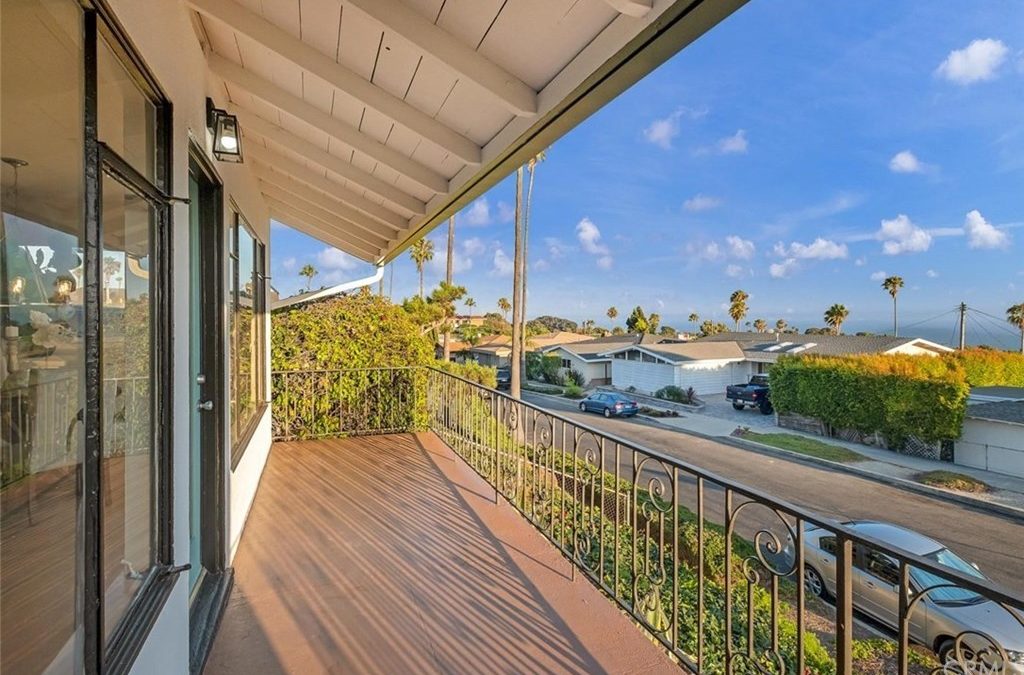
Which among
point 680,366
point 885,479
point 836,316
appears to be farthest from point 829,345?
point 885,479

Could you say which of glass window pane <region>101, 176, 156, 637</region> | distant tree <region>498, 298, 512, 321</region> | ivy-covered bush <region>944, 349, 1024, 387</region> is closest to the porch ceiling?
glass window pane <region>101, 176, 156, 637</region>

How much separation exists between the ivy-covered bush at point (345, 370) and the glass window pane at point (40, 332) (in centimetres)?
499

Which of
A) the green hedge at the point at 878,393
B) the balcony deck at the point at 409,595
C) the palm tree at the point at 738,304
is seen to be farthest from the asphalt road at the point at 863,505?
the palm tree at the point at 738,304

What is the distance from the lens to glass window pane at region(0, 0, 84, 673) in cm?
73

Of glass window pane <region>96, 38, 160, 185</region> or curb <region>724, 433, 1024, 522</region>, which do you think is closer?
glass window pane <region>96, 38, 160, 185</region>

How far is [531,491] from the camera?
128 inches

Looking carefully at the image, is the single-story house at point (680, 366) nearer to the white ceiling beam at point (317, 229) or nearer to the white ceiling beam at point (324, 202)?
the white ceiling beam at point (317, 229)

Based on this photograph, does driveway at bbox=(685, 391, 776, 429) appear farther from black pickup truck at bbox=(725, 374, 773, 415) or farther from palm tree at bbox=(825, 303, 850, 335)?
palm tree at bbox=(825, 303, 850, 335)

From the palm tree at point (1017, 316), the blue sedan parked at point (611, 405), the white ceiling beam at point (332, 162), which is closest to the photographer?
the white ceiling beam at point (332, 162)

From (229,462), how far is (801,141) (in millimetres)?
60357

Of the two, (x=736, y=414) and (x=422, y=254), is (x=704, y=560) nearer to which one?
(x=736, y=414)

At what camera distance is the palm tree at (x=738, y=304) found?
40.3 metres

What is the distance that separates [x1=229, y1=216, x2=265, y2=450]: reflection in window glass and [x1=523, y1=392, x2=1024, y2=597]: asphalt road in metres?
4.54

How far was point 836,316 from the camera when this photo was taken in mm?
38438
